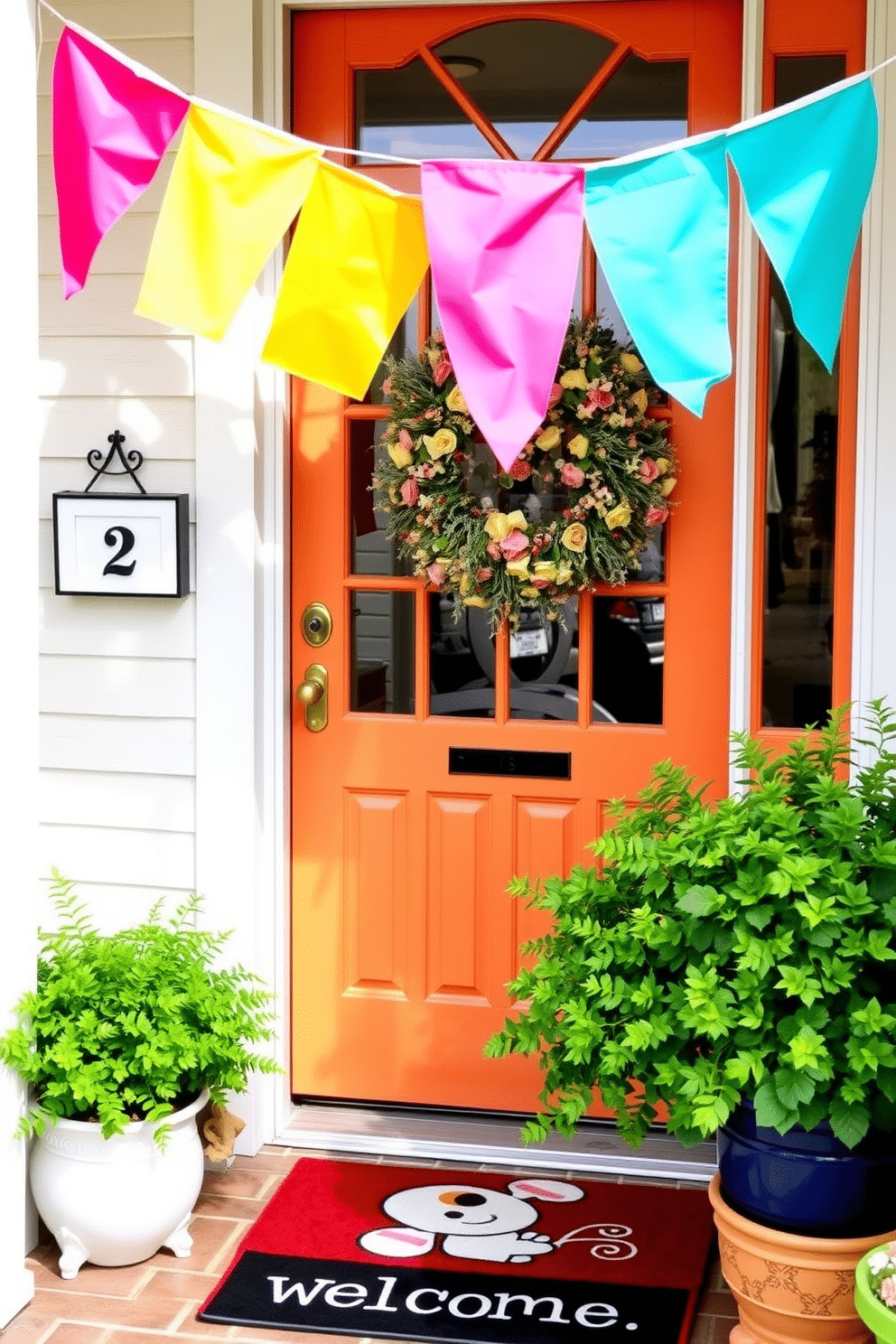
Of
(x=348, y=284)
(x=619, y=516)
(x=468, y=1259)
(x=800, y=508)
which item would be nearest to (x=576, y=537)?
(x=619, y=516)

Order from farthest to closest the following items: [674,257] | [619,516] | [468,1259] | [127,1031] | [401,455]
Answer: [401,455]
[619,516]
[468,1259]
[127,1031]
[674,257]

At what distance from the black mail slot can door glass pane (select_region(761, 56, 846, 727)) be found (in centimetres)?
48

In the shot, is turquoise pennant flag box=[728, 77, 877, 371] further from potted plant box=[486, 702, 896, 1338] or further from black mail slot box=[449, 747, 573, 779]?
black mail slot box=[449, 747, 573, 779]

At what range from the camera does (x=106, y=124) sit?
8.25 ft

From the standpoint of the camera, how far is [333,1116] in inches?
138

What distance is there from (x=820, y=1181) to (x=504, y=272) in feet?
4.75

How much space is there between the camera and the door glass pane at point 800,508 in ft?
10.3

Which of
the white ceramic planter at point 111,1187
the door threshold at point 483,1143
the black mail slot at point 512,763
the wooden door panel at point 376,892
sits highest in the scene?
the black mail slot at point 512,763

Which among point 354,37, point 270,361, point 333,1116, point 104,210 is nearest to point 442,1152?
point 333,1116

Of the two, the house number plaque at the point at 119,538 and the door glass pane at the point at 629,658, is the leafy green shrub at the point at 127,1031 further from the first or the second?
the door glass pane at the point at 629,658

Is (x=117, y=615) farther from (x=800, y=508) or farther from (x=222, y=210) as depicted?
(x=800, y=508)

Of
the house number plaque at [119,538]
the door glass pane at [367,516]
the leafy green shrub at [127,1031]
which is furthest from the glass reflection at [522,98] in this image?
the leafy green shrub at [127,1031]

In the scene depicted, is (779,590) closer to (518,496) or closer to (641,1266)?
(518,496)

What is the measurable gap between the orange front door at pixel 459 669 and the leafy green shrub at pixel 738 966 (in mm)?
597
